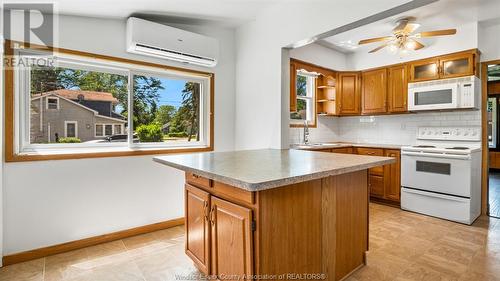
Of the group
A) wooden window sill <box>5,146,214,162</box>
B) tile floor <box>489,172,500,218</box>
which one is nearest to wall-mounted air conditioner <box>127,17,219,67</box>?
wooden window sill <box>5,146,214,162</box>

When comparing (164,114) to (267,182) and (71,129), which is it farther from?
(267,182)

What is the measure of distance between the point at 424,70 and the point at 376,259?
288 cm

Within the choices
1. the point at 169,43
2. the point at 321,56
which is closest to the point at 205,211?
the point at 169,43

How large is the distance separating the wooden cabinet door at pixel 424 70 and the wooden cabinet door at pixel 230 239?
11.9 ft

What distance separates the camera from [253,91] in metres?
3.20

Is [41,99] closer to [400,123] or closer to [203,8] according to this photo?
[203,8]

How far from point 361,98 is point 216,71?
102 inches

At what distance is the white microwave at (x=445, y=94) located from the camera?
331 centimetres

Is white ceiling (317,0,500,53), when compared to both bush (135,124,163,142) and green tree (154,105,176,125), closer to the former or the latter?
green tree (154,105,176,125)

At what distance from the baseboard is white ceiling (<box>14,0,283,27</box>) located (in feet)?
7.03

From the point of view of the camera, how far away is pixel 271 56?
2.93 m

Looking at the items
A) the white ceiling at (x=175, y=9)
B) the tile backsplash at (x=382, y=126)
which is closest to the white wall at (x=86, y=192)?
the white ceiling at (x=175, y=9)

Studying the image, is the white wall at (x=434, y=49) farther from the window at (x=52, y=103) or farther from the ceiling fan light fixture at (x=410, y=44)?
the window at (x=52, y=103)

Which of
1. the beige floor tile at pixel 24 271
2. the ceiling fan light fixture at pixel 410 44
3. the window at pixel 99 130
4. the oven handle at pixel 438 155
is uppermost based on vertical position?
the ceiling fan light fixture at pixel 410 44
